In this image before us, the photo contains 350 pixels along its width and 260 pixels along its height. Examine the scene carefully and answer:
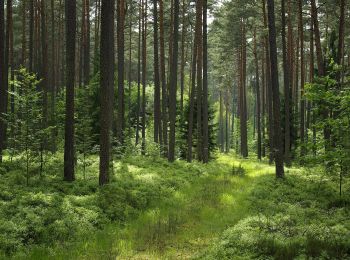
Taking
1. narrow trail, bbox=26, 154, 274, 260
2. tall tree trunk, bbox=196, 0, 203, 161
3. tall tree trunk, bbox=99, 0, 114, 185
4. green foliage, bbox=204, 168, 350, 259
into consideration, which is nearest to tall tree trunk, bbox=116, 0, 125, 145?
tall tree trunk, bbox=196, 0, 203, 161

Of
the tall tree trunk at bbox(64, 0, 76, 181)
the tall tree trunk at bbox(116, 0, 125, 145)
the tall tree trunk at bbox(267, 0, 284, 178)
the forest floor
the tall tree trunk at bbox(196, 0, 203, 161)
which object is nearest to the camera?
the forest floor

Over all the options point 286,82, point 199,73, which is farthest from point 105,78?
point 199,73

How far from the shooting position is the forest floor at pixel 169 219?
316 inches

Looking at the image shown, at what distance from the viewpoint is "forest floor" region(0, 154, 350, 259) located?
8.03m

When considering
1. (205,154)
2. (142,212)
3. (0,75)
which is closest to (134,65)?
(205,154)

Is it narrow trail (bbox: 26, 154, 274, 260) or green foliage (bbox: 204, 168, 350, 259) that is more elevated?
green foliage (bbox: 204, 168, 350, 259)

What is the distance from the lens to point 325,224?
31.4ft

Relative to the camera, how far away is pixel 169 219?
10.9m

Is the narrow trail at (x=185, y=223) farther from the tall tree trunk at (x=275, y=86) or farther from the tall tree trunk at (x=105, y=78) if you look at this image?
the tall tree trunk at (x=275, y=86)

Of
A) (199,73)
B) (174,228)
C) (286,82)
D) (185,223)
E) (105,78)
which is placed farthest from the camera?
(199,73)

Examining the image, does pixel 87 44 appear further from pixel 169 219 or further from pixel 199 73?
pixel 169 219

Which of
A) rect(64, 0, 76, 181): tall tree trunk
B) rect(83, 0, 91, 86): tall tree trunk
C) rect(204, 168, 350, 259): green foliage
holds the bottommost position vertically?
rect(204, 168, 350, 259): green foliage

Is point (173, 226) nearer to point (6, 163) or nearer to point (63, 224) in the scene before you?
point (63, 224)

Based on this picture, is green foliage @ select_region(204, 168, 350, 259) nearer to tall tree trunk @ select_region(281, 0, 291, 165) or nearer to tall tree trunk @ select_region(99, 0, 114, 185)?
tall tree trunk @ select_region(99, 0, 114, 185)
